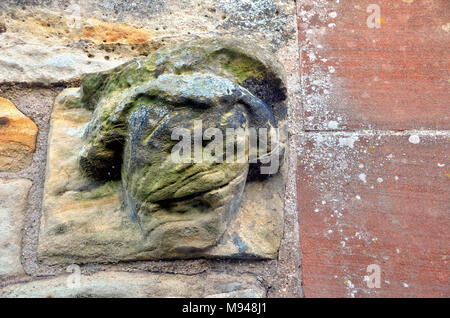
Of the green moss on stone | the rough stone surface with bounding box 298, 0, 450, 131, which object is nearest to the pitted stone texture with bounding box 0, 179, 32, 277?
the green moss on stone

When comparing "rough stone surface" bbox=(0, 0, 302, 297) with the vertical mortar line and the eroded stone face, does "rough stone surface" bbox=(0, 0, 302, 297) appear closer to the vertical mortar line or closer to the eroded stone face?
the vertical mortar line

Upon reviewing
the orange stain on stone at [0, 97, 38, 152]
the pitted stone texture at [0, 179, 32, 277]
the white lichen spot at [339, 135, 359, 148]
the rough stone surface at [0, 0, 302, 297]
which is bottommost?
the pitted stone texture at [0, 179, 32, 277]

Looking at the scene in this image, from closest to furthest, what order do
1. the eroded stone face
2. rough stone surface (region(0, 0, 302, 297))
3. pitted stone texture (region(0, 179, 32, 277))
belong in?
the eroded stone face, pitted stone texture (region(0, 179, 32, 277)), rough stone surface (region(0, 0, 302, 297))

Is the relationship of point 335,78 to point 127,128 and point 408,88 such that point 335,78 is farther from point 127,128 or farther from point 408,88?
point 127,128

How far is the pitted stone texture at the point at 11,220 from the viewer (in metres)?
1.06

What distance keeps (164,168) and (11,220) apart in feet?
1.68

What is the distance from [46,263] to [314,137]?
831 millimetres

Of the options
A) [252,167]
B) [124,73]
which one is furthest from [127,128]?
[252,167]

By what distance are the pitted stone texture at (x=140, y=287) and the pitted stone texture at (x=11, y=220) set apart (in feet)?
0.22

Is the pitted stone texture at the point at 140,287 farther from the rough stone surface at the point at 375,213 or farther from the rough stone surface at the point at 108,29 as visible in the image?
the rough stone surface at the point at 108,29

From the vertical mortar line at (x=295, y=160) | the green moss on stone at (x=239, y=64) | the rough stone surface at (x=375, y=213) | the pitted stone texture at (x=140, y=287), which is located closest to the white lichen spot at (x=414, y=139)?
the rough stone surface at (x=375, y=213)

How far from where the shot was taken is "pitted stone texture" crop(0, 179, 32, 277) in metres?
1.06

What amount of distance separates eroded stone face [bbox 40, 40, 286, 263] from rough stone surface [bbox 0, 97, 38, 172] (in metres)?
0.08

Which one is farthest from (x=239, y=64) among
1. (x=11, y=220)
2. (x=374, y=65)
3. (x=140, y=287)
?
(x=11, y=220)
